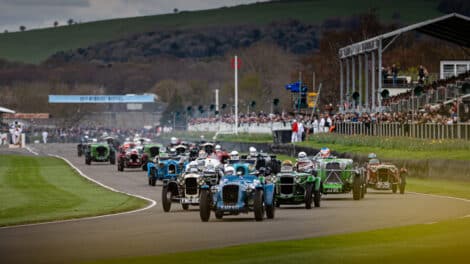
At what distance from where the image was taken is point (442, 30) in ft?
311

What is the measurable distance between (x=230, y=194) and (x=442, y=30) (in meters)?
62.7

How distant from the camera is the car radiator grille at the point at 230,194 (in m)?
34.3

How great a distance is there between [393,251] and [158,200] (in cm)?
2095

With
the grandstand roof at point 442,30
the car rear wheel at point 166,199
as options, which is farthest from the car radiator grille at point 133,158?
the car rear wheel at point 166,199

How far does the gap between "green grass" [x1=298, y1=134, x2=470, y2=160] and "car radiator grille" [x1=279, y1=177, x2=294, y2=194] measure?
1860 centimetres

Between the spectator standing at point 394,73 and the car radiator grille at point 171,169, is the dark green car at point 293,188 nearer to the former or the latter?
the car radiator grille at point 171,169

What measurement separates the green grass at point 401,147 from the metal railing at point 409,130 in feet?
1.40

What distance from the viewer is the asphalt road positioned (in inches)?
1024

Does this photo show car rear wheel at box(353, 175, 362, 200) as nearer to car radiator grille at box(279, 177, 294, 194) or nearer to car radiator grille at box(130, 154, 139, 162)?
car radiator grille at box(279, 177, 294, 194)

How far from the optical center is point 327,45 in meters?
178

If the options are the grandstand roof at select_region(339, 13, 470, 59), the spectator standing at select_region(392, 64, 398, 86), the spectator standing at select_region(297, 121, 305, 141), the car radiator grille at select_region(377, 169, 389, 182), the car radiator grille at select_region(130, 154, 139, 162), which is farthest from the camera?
the spectator standing at select_region(392, 64, 398, 86)

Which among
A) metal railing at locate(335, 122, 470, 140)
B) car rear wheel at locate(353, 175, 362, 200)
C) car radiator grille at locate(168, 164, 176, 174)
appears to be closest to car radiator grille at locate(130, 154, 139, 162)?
metal railing at locate(335, 122, 470, 140)

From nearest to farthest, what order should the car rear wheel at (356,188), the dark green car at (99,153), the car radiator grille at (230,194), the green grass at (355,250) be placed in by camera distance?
the green grass at (355,250), the car radiator grille at (230,194), the car rear wheel at (356,188), the dark green car at (99,153)

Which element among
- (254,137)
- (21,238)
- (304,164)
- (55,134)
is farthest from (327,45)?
(21,238)
